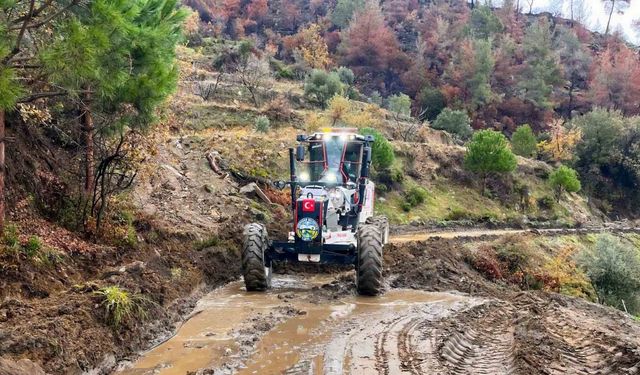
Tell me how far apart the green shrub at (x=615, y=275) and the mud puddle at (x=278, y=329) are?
881 centimetres

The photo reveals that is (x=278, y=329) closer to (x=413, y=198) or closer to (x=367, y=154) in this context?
(x=367, y=154)

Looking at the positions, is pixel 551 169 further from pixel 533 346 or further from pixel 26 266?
pixel 26 266

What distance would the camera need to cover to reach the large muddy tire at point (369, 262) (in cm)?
1037

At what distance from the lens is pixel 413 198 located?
30859mm

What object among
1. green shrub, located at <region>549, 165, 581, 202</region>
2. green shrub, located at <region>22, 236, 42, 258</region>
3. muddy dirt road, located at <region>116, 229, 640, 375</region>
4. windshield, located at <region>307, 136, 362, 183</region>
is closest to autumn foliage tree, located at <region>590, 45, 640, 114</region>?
green shrub, located at <region>549, 165, 581, 202</region>

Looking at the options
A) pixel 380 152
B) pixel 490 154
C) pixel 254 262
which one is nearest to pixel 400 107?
pixel 490 154

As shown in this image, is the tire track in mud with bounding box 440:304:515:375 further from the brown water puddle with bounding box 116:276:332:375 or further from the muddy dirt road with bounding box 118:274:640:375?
the brown water puddle with bounding box 116:276:332:375

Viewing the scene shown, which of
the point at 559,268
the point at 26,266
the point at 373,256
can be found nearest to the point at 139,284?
the point at 26,266

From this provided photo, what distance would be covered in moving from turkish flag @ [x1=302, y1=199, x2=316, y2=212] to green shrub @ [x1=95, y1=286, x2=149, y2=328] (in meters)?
3.69

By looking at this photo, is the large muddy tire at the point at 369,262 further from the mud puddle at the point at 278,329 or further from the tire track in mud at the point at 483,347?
the tire track in mud at the point at 483,347

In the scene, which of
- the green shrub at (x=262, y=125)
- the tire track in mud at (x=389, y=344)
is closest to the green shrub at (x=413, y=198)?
the green shrub at (x=262, y=125)

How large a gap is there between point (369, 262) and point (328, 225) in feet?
4.56

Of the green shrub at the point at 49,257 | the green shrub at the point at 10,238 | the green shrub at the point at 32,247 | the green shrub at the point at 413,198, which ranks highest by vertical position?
the green shrub at the point at 10,238

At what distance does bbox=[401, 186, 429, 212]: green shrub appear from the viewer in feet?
99.2
